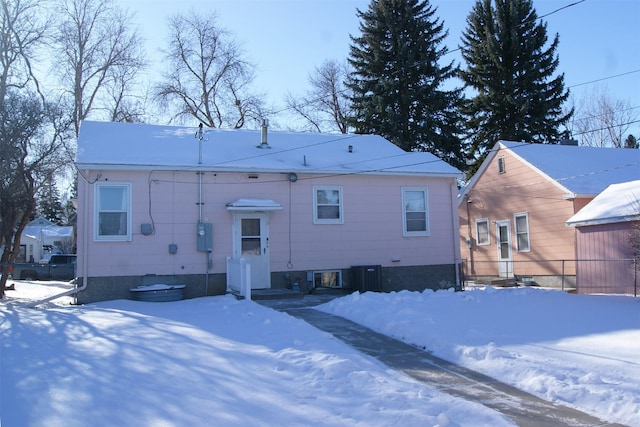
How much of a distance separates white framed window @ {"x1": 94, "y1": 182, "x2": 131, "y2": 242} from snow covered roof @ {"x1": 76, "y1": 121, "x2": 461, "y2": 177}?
561 mm

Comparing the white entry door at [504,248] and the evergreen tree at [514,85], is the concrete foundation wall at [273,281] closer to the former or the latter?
the white entry door at [504,248]

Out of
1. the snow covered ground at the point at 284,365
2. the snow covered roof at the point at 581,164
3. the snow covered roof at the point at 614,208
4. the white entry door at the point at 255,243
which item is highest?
the snow covered roof at the point at 581,164

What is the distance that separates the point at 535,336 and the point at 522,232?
45.2 ft

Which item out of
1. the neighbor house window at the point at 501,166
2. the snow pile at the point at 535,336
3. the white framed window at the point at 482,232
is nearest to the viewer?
the snow pile at the point at 535,336

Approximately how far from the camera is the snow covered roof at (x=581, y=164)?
19.2m

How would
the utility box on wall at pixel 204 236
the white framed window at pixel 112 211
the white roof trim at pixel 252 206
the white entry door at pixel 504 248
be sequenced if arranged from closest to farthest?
1. the white framed window at pixel 112 211
2. the utility box on wall at pixel 204 236
3. the white roof trim at pixel 252 206
4. the white entry door at pixel 504 248

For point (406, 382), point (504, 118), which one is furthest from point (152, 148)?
point (504, 118)

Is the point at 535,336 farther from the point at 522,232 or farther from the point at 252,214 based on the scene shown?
the point at 522,232

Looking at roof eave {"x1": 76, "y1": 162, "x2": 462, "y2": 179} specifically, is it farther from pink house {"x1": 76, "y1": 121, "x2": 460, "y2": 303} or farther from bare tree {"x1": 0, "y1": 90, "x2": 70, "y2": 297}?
bare tree {"x1": 0, "y1": 90, "x2": 70, "y2": 297}

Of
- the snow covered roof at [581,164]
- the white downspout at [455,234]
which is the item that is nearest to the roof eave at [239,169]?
the white downspout at [455,234]

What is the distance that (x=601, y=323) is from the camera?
30.7ft

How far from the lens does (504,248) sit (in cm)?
2228

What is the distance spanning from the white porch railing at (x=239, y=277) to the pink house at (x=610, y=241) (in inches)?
379

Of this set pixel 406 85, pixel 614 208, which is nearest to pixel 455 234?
pixel 614 208
